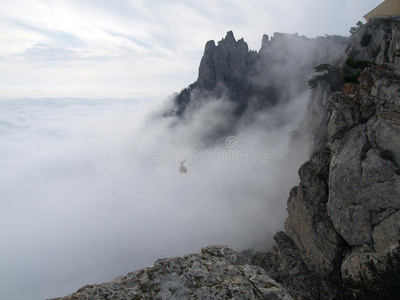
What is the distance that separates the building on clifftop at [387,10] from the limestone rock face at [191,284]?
49269 millimetres

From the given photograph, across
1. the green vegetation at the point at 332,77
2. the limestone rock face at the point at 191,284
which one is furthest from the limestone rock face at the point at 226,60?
the limestone rock face at the point at 191,284

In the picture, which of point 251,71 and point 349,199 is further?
point 251,71

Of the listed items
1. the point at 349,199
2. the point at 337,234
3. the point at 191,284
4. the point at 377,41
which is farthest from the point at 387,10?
the point at 191,284

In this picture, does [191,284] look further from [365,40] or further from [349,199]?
[365,40]

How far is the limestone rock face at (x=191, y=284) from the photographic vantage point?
397cm

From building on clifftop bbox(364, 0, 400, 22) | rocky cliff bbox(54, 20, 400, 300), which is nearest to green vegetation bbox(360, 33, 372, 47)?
building on clifftop bbox(364, 0, 400, 22)

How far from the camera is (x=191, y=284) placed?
4227 mm

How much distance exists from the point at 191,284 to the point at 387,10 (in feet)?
177

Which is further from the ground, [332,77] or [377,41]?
[377,41]

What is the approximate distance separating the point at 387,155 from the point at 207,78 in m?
115

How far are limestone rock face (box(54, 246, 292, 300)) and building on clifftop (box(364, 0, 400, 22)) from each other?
1940 inches

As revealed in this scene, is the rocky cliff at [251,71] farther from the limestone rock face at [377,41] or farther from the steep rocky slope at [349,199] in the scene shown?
the steep rocky slope at [349,199]

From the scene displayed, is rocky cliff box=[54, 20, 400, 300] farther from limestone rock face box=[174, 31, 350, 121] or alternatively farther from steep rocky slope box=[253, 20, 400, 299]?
limestone rock face box=[174, 31, 350, 121]

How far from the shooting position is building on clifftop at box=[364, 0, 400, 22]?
3631cm
